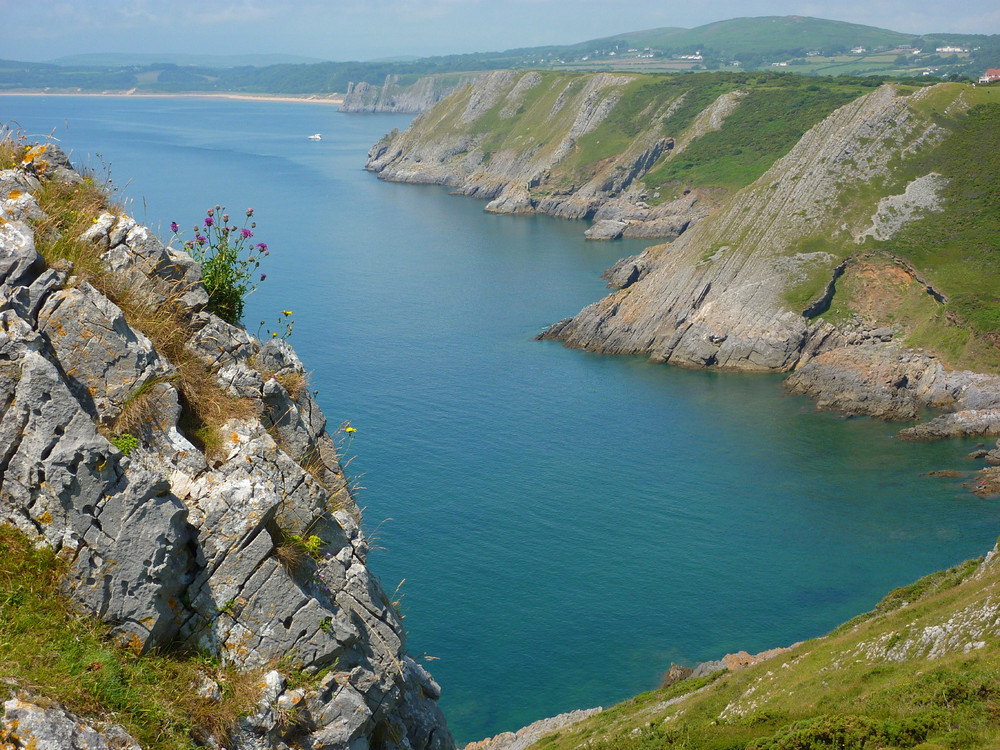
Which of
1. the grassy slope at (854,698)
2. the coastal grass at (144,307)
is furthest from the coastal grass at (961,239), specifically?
the coastal grass at (144,307)

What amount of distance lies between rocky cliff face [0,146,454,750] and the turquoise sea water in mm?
5620

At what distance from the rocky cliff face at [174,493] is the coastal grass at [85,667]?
209 mm

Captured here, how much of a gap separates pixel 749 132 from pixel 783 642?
5219 inches

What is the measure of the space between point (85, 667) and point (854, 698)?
1692 centimetres

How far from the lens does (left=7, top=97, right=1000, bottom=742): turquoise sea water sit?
133 feet

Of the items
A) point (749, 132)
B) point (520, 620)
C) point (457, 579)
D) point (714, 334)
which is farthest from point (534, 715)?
point (749, 132)

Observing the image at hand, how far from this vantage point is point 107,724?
8609mm

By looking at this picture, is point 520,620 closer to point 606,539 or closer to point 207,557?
point 606,539

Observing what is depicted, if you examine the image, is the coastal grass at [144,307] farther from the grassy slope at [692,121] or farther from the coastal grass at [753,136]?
the coastal grass at [753,136]

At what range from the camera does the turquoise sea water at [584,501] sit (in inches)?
1596

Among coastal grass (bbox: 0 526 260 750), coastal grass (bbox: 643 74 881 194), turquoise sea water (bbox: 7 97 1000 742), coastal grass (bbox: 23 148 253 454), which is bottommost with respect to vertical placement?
turquoise sea water (bbox: 7 97 1000 742)

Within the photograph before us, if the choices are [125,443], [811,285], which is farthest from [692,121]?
[125,443]

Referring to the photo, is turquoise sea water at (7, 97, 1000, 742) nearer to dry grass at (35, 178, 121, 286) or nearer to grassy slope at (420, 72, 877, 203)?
dry grass at (35, 178, 121, 286)

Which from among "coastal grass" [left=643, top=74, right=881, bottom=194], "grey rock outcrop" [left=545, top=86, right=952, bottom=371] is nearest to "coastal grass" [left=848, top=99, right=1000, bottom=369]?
"grey rock outcrop" [left=545, top=86, right=952, bottom=371]
